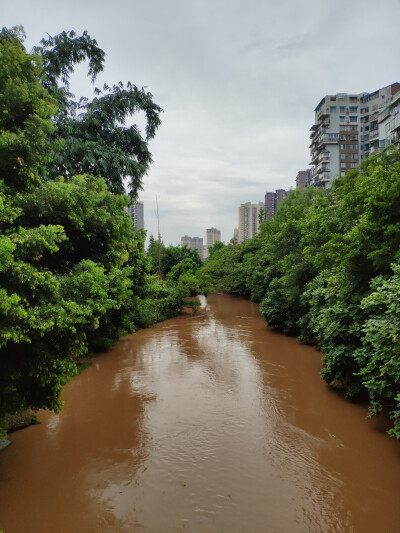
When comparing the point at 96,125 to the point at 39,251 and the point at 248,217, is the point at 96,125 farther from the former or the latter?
the point at 248,217

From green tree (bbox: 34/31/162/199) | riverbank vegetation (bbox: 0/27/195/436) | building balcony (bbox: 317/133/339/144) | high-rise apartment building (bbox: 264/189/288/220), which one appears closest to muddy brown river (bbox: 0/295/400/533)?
riverbank vegetation (bbox: 0/27/195/436)

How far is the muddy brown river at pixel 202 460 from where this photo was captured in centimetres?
528

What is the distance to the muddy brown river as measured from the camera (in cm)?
528

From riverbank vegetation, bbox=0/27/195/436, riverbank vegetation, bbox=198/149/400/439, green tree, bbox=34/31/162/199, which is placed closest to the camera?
riverbank vegetation, bbox=0/27/195/436

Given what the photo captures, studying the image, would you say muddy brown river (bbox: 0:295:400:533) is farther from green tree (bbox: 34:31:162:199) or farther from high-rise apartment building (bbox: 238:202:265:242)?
high-rise apartment building (bbox: 238:202:265:242)

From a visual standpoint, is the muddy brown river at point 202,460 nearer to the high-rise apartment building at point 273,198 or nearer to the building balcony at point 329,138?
the building balcony at point 329,138

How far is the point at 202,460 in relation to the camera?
6844mm

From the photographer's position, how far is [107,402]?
991 centimetres

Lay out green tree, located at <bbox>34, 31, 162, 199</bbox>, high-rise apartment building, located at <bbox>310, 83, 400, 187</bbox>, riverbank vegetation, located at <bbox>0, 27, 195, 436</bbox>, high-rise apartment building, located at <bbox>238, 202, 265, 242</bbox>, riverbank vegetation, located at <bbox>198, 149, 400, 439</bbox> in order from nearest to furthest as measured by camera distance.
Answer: riverbank vegetation, located at <bbox>0, 27, 195, 436</bbox> → riverbank vegetation, located at <bbox>198, 149, 400, 439</bbox> → green tree, located at <bbox>34, 31, 162, 199</bbox> → high-rise apartment building, located at <bbox>310, 83, 400, 187</bbox> → high-rise apartment building, located at <bbox>238, 202, 265, 242</bbox>

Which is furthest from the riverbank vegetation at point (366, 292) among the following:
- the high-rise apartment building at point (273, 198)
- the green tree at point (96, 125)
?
the high-rise apartment building at point (273, 198)

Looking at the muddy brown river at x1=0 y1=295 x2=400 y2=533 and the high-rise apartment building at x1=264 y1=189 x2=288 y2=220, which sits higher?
the high-rise apartment building at x1=264 y1=189 x2=288 y2=220

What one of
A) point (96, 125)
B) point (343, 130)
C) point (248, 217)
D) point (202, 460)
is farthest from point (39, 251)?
point (248, 217)

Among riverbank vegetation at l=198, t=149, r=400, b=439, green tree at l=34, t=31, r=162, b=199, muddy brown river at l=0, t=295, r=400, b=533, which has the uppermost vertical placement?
green tree at l=34, t=31, r=162, b=199

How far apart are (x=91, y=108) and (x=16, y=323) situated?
1515 cm
